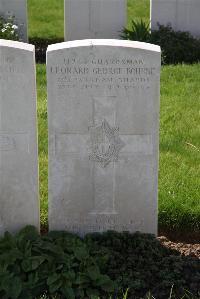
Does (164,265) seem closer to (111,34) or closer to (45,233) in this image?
(45,233)

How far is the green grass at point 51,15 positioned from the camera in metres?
12.8

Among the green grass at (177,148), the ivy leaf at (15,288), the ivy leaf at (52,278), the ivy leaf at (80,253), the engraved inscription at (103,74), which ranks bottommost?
the ivy leaf at (15,288)

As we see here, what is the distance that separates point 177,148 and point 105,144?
6.32 feet

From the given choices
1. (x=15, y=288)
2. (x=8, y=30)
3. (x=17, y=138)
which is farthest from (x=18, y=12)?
(x=15, y=288)

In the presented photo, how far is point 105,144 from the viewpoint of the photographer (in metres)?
4.81

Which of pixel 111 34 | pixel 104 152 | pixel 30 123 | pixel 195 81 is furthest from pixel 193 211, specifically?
pixel 111 34

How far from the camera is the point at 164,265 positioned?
458 cm

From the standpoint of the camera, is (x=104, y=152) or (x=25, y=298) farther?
(x=104, y=152)

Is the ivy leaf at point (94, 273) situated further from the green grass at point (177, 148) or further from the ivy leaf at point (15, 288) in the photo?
the green grass at point (177, 148)

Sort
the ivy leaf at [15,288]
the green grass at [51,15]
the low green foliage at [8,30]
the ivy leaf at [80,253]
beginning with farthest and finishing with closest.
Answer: the green grass at [51,15] → the low green foliage at [8,30] → the ivy leaf at [80,253] → the ivy leaf at [15,288]

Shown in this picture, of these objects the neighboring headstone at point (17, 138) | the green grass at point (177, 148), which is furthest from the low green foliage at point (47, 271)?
the green grass at point (177, 148)

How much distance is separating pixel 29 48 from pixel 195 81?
14.7 feet

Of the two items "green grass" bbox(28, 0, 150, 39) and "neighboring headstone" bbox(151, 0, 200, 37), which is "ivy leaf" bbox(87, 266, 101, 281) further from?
"green grass" bbox(28, 0, 150, 39)

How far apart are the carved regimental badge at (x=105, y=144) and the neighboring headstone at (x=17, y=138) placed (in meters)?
0.41
